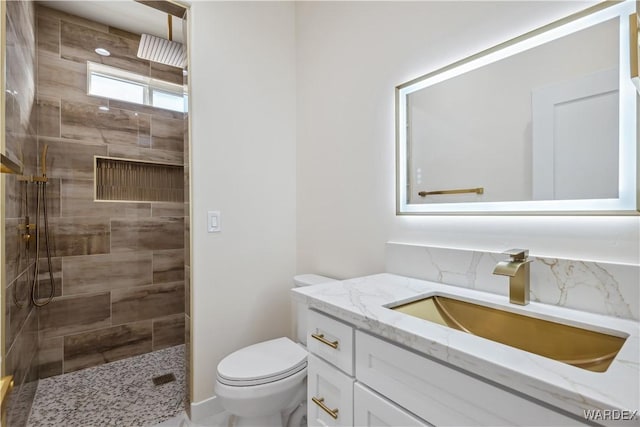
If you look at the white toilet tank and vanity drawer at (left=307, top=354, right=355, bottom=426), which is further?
the white toilet tank

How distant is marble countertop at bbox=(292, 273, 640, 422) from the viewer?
1.67 ft

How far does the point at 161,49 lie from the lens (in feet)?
7.71

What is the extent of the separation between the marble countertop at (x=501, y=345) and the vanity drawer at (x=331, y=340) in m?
0.04

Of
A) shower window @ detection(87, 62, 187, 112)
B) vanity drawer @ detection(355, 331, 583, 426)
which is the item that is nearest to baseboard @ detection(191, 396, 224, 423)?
vanity drawer @ detection(355, 331, 583, 426)

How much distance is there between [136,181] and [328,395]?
7.70 ft

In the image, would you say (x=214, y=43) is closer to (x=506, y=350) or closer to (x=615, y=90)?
(x=615, y=90)

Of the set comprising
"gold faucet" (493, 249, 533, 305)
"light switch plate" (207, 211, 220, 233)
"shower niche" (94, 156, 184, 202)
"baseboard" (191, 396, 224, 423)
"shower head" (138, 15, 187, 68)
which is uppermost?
"shower head" (138, 15, 187, 68)

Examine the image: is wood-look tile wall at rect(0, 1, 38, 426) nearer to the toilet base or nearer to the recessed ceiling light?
the recessed ceiling light

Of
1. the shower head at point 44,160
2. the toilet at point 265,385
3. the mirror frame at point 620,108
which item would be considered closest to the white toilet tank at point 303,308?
the toilet at point 265,385

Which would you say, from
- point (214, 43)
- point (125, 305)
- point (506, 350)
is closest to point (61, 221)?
point (125, 305)

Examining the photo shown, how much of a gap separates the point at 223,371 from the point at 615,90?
179 cm

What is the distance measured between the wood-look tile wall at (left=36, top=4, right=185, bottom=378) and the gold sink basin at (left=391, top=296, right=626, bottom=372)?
2321mm

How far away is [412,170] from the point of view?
1471 millimetres

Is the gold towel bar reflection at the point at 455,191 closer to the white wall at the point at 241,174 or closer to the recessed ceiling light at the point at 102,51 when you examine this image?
the white wall at the point at 241,174
